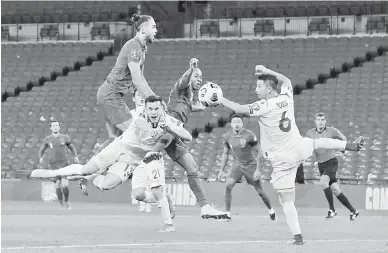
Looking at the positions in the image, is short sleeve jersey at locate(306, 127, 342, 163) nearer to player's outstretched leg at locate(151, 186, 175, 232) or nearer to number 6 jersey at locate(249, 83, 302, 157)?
player's outstretched leg at locate(151, 186, 175, 232)

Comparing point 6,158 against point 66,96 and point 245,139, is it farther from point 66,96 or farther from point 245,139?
point 245,139

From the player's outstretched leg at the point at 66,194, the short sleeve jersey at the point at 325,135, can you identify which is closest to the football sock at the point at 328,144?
the short sleeve jersey at the point at 325,135

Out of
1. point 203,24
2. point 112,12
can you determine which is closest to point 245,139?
point 203,24

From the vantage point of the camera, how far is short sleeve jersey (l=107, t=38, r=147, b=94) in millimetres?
12312

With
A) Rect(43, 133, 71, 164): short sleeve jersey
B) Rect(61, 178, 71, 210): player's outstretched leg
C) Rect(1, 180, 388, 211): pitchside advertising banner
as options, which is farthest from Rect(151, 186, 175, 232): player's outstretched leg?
Rect(1, 180, 388, 211): pitchside advertising banner

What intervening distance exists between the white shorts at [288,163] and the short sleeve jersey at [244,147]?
735 centimetres

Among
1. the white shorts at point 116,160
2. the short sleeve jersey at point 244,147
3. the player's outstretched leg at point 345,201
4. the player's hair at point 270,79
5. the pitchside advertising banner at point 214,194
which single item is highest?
the player's hair at point 270,79

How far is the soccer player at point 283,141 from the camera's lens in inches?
447

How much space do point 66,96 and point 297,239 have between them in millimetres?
22416

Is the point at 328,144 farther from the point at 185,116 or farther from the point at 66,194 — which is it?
the point at 66,194

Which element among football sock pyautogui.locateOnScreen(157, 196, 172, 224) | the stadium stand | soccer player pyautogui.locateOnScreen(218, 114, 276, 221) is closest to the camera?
football sock pyautogui.locateOnScreen(157, 196, 172, 224)

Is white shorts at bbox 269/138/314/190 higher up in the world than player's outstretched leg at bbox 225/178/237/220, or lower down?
higher up

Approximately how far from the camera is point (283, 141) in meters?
11.5

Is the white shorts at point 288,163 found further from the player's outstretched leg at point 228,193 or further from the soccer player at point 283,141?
the player's outstretched leg at point 228,193
